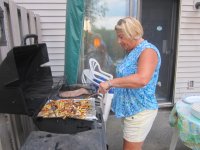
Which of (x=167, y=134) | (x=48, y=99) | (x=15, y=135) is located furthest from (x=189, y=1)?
(x=15, y=135)

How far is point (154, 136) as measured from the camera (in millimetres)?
3396

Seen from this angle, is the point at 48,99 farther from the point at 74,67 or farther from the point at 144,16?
the point at 144,16

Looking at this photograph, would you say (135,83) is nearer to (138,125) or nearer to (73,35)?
(138,125)

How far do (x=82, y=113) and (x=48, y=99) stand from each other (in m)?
0.44

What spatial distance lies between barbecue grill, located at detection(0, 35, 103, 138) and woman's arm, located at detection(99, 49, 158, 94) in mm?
324

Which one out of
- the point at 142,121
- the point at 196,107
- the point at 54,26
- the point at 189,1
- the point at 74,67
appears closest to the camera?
the point at 142,121

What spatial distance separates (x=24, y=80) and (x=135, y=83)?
0.82 m

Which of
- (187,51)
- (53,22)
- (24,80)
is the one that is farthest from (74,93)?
(187,51)

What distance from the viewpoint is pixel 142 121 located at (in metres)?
1.80

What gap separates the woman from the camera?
158 cm

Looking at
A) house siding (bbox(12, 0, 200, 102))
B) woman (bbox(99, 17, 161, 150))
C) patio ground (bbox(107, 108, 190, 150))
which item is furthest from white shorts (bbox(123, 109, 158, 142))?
house siding (bbox(12, 0, 200, 102))

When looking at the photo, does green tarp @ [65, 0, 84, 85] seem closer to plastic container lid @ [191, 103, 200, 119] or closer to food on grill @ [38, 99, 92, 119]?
food on grill @ [38, 99, 92, 119]

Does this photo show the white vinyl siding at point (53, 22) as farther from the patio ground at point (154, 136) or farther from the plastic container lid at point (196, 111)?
the plastic container lid at point (196, 111)

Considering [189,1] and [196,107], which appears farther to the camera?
[189,1]
